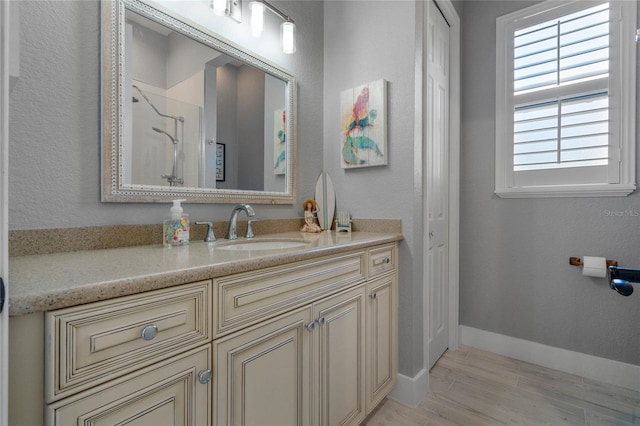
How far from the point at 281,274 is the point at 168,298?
36 centimetres

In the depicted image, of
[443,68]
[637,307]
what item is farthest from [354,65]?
[637,307]

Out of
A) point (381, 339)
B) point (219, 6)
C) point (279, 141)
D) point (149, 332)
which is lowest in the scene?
point (381, 339)

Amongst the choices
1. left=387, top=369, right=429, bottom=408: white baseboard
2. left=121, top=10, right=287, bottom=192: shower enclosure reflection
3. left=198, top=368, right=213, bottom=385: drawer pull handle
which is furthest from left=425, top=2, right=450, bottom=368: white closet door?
left=198, top=368, right=213, bottom=385: drawer pull handle

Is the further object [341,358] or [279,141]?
[279,141]

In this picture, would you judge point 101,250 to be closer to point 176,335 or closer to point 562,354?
point 176,335

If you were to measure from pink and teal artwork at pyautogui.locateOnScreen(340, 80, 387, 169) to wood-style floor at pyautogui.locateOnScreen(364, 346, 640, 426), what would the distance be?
4.46 feet

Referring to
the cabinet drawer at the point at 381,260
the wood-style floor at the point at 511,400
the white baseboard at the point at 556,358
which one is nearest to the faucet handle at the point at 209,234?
the cabinet drawer at the point at 381,260

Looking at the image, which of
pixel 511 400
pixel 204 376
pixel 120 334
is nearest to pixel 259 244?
pixel 204 376

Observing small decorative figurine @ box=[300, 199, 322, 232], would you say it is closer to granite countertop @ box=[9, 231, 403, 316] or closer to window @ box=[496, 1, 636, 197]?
granite countertop @ box=[9, 231, 403, 316]

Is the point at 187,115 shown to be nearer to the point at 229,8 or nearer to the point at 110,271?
the point at 229,8

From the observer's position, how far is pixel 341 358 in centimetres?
124

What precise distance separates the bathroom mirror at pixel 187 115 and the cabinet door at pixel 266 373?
0.69m

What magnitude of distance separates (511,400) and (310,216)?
153 cm

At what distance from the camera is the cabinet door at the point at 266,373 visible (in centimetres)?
80
